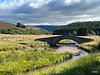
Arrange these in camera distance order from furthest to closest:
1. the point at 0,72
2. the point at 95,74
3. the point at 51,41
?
the point at 51,41 → the point at 0,72 → the point at 95,74

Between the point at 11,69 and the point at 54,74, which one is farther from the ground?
the point at 54,74

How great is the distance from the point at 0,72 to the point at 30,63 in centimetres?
675

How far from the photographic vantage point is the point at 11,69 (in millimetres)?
20453

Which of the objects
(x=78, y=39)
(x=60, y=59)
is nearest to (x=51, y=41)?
(x=78, y=39)

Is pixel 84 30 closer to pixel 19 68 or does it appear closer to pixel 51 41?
pixel 51 41

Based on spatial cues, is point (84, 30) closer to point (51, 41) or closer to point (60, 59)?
point (51, 41)

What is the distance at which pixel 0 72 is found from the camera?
63.5 ft

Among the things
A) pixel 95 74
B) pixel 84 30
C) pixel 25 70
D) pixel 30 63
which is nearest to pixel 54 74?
pixel 95 74

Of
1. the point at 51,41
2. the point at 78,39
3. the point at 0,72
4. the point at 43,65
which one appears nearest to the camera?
the point at 0,72

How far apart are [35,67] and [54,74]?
40.3ft

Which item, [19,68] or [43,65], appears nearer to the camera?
[19,68]

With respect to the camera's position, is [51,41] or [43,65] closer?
[43,65]

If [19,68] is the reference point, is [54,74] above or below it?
above

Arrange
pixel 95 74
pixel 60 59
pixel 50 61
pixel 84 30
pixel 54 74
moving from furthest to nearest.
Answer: pixel 84 30 < pixel 60 59 < pixel 50 61 < pixel 54 74 < pixel 95 74
